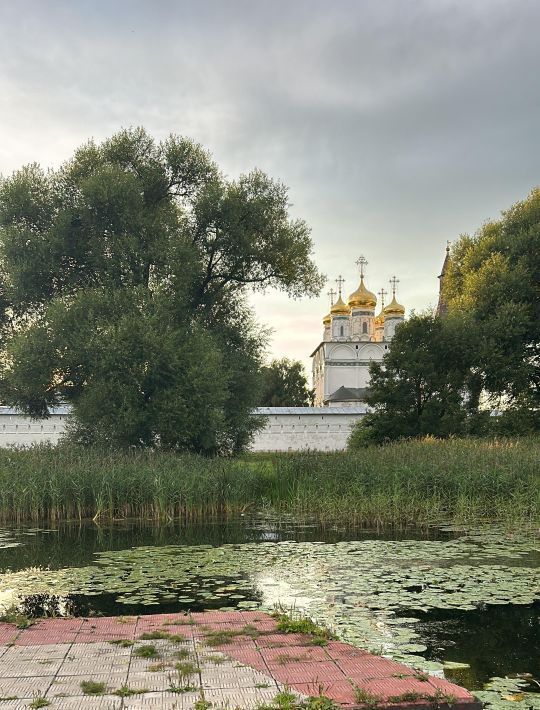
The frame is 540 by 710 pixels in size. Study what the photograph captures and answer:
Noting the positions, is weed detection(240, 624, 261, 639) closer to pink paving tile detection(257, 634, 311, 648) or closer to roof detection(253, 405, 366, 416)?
pink paving tile detection(257, 634, 311, 648)

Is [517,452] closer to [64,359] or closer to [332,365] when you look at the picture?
[64,359]

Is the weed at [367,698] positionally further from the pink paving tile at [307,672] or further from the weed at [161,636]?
the weed at [161,636]

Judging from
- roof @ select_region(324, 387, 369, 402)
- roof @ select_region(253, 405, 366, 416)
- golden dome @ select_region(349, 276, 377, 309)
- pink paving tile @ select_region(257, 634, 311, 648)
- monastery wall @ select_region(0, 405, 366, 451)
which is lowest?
pink paving tile @ select_region(257, 634, 311, 648)

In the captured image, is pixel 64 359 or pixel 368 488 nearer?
pixel 368 488

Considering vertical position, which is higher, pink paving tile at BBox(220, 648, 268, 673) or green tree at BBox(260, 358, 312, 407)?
green tree at BBox(260, 358, 312, 407)

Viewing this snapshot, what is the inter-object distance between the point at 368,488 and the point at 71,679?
9.83 metres

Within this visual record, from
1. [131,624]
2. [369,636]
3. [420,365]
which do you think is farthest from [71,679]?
[420,365]

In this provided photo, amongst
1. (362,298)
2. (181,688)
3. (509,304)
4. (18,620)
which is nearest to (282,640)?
(181,688)

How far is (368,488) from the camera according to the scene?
13188 millimetres

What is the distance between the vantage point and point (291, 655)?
4.28m

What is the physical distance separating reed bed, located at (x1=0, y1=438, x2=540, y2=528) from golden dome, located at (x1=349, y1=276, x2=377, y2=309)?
4785cm

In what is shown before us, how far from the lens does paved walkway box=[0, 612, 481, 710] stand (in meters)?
3.59

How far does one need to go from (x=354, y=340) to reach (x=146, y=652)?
56.7 metres

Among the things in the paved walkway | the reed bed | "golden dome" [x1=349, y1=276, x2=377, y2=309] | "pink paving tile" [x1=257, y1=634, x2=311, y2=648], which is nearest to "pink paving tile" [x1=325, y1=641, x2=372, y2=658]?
the paved walkway
